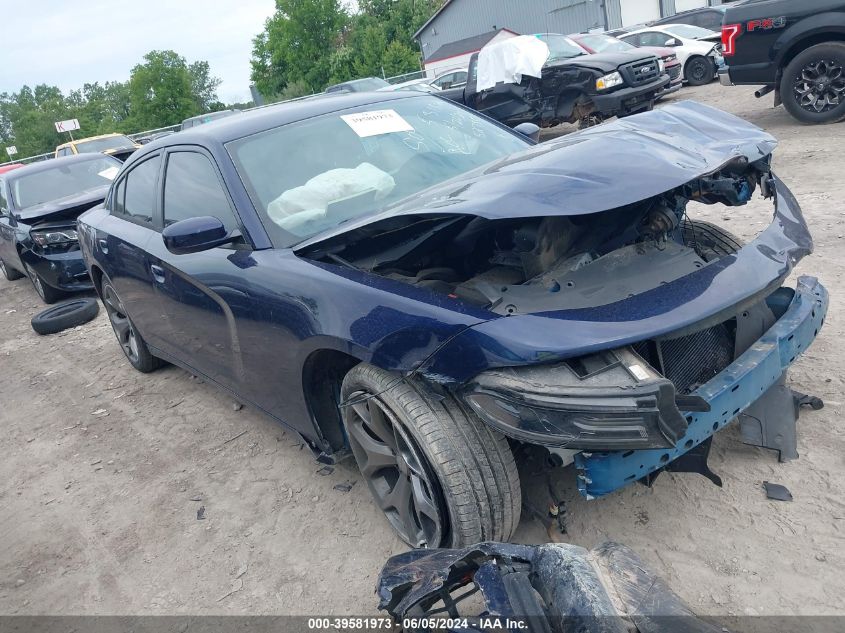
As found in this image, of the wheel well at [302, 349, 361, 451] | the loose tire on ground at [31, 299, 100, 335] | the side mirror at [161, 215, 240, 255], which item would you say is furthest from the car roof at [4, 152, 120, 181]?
the wheel well at [302, 349, 361, 451]

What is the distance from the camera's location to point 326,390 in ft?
9.62

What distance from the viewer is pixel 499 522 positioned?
7.68ft

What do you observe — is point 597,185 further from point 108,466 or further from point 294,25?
point 294,25

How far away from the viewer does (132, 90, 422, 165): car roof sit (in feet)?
10.9

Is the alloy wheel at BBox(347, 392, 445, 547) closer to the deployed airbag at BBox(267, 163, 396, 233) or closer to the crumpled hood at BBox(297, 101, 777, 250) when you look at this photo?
the crumpled hood at BBox(297, 101, 777, 250)

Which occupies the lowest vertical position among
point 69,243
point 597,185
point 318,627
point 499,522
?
point 318,627

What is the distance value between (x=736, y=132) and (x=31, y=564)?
3.77 m

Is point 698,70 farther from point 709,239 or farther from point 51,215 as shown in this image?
point 709,239

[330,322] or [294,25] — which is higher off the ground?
[294,25]

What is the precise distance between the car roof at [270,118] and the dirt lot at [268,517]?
1.66 m

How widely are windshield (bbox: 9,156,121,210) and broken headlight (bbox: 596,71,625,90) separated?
673cm

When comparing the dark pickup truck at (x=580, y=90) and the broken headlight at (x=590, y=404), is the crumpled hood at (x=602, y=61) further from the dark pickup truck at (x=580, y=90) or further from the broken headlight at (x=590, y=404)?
the broken headlight at (x=590, y=404)

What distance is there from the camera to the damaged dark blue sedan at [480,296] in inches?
81.4

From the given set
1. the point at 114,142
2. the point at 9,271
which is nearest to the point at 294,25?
the point at 114,142
